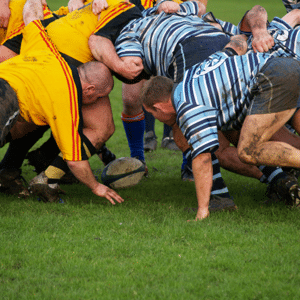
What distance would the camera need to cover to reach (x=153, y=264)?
298 centimetres

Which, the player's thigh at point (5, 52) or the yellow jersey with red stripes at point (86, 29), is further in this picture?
the player's thigh at point (5, 52)

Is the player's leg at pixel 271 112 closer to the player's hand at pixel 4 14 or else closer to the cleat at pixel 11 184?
the cleat at pixel 11 184

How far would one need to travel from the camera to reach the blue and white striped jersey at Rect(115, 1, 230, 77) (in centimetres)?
446

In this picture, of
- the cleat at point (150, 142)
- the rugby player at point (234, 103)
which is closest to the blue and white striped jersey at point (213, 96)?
the rugby player at point (234, 103)

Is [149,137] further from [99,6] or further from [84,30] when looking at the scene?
[99,6]

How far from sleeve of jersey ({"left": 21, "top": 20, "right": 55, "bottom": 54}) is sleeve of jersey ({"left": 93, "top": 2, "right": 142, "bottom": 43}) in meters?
0.55

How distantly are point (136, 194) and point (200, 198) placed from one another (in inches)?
51.5

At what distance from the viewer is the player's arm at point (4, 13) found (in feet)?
16.7

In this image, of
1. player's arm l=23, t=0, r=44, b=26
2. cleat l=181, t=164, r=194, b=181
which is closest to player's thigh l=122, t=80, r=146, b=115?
cleat l=181, t=164, r=194, b=181

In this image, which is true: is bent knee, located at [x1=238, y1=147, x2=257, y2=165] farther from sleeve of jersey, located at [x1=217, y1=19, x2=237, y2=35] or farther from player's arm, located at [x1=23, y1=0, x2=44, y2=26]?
player's arm, located at [x1=23, y1=0, x2=44, y2=26]

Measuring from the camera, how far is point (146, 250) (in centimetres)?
323

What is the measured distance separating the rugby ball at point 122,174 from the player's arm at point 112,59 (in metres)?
1.01

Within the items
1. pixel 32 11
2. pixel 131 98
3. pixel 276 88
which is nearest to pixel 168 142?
pixel 131 98

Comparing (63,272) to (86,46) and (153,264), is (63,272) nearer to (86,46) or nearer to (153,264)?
(153,264)
